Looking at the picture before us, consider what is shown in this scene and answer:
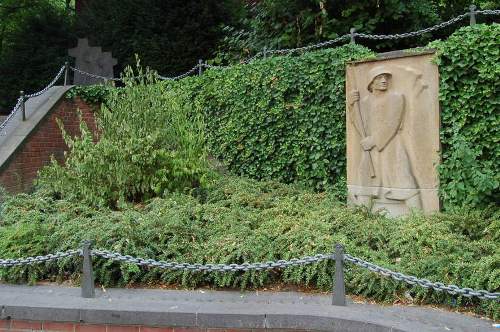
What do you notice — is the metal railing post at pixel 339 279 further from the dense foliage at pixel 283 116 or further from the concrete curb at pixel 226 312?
the dense foliage at pixel 283 116

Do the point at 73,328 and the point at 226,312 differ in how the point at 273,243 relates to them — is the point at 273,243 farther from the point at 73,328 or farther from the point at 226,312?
the point at 73,328

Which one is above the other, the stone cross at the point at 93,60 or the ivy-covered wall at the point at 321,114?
the stone cross at the point at 93,60

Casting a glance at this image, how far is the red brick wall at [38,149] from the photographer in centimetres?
911

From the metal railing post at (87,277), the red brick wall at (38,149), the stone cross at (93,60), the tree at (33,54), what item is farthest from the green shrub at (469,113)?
the tree at (33,54)

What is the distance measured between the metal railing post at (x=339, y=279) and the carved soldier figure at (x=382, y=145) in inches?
110

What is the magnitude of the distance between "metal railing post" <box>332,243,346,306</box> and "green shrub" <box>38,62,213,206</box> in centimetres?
349

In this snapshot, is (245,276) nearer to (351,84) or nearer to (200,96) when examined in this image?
(351,84)

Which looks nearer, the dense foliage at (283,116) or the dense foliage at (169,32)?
the dense foliage at (283,116)

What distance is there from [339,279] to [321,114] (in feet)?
13.7

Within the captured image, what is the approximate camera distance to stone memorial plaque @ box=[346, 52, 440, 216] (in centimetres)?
652

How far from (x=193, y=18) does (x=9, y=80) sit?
606cm

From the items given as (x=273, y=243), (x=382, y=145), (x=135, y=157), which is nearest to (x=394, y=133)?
(x=382, y=145)

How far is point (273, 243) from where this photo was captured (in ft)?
17.1

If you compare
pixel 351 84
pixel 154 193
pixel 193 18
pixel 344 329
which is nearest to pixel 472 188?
pixel 351 84
